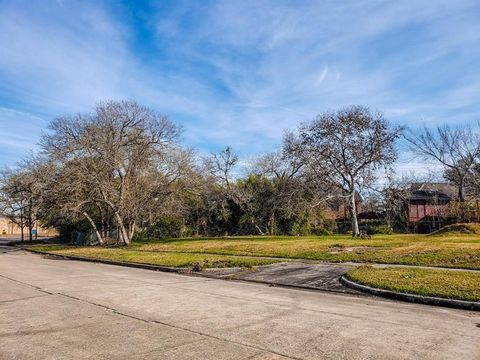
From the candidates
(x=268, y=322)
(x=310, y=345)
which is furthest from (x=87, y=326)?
(x=310, y=345)

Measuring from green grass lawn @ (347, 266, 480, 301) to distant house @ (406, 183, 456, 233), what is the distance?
3731cm

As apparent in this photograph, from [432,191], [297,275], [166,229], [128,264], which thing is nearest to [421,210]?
[432,191]

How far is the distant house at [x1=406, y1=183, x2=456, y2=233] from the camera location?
165 feet

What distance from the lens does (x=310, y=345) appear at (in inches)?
231

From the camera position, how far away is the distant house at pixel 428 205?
50.4 meters

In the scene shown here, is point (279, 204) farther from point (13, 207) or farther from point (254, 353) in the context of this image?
point (254, 353)

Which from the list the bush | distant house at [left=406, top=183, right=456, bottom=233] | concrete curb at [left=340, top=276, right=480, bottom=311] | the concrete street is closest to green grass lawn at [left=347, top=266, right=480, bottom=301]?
concrete curb at [left=340, top=276, right=480, bottom=311]

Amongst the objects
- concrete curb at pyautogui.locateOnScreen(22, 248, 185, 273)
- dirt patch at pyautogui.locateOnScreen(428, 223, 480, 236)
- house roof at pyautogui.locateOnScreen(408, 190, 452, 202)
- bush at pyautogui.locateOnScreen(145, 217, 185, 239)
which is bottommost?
concrete curb at pyautogui.locateOnScreen(22, 248, 185, 273)

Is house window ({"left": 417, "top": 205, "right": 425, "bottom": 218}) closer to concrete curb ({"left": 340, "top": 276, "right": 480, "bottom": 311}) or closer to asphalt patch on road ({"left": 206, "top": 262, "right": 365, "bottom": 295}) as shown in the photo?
asphalt patch on road ({"left": 206, "top": 262, "right": 365, "bottom": 295})

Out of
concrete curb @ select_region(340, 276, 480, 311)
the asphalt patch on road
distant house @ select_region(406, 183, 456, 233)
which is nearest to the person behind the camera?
concrete curb @ select_region(340, 276, 480, 311)

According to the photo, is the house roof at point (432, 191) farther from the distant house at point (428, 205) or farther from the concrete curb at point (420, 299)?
the concrete curb at point (420, 299)

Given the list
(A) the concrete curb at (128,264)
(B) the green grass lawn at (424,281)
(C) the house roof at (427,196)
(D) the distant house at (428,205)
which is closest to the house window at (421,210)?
(D) the distant house at (428,205)

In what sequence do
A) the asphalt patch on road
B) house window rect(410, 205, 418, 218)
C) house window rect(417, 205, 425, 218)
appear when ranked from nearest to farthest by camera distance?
1. the asphalt patch on road
2. house window rect(410, 205, 418, 218)
3. house window rect(417, 205, 425, 218)

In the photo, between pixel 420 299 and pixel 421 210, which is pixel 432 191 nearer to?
pixel 421 210
